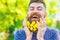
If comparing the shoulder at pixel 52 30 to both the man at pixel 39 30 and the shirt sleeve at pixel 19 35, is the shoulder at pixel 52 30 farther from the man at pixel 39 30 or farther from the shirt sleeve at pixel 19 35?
the shirt sleeve at pixel 19 35

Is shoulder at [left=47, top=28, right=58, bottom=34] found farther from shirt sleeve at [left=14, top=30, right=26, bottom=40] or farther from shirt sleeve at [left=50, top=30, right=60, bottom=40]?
shirt sleeve at [left=14, top=30, right=26, bottom=40]

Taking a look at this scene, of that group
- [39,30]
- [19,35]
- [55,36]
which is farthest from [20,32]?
[55,36]

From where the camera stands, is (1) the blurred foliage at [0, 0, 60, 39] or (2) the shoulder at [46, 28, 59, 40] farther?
(1) the blurred foliage at [0, 0, 60, 39]

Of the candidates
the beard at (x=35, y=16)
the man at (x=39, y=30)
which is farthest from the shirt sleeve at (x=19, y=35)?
the beard at (x=35, y=16)

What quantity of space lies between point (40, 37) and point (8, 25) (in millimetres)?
290

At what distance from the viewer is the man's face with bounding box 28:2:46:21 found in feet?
3.37

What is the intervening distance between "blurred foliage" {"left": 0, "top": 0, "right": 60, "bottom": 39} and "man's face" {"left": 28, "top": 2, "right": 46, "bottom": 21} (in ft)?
0.28

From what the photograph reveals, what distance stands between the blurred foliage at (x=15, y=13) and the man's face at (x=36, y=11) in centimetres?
9

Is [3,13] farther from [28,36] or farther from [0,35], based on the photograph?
[28,36]

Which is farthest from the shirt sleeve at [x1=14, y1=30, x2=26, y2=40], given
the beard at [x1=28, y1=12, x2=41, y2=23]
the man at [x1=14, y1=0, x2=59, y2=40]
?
the beard at [x1=28, y1=12, x2=41, y2=23]

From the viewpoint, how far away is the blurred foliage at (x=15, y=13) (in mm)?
1130

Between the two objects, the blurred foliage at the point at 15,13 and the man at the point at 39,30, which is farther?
the blurred foliage at the point at 15,13

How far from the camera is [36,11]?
40.4 inches

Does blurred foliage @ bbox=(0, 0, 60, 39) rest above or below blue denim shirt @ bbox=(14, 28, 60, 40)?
above
